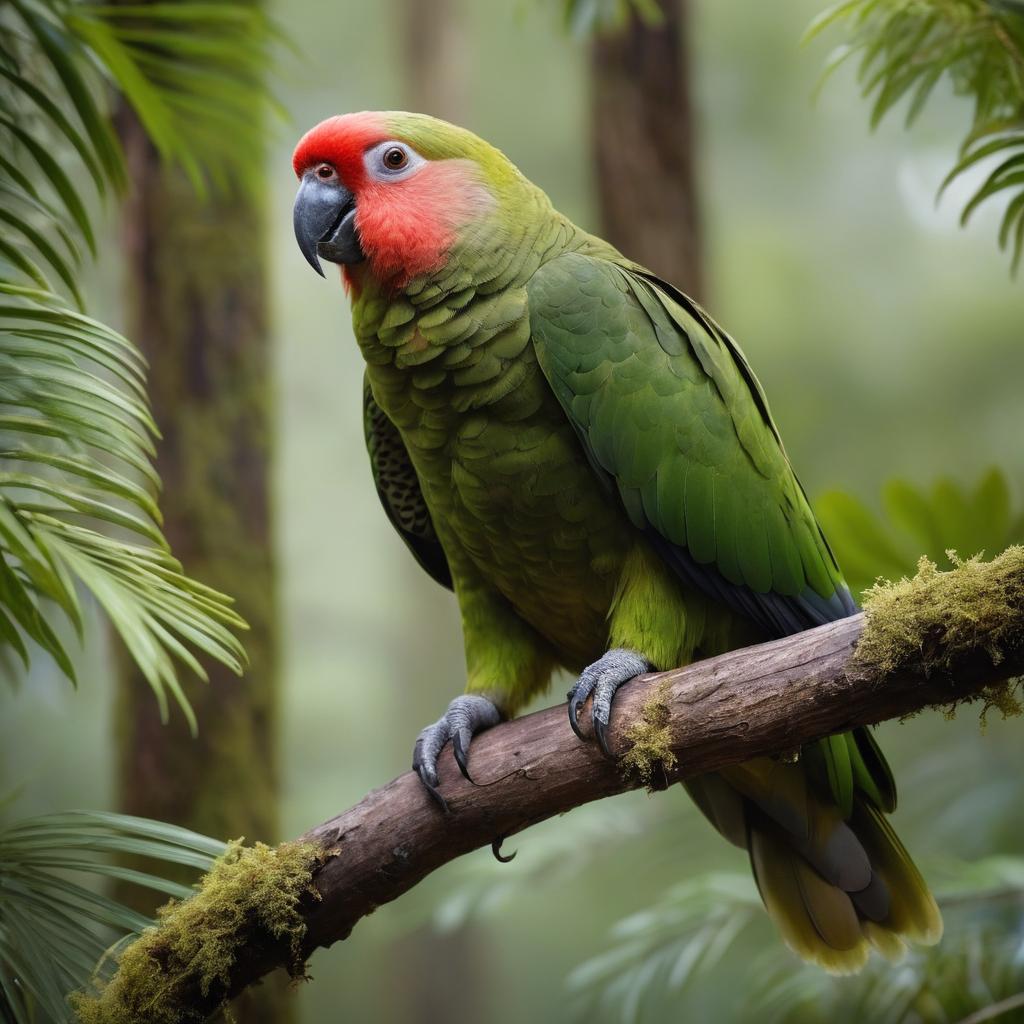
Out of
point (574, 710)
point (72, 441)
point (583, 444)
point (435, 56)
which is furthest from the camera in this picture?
point (435, 56)

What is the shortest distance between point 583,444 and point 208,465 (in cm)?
194

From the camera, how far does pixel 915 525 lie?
272cm

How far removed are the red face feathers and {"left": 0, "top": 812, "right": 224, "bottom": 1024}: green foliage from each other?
1.32m

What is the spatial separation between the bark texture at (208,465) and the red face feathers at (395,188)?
147 cm

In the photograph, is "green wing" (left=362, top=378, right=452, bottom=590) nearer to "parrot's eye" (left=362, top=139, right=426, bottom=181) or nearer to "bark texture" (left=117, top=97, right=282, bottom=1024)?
"parrot's eye" (left=362, top=139, right=426, bottom=181)

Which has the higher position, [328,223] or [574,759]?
[328,223]

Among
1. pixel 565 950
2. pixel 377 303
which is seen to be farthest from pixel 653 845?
pixel 377 303

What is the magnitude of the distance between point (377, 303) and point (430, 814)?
1.17m

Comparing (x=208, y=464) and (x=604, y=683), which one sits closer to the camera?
(x=604, y=683)

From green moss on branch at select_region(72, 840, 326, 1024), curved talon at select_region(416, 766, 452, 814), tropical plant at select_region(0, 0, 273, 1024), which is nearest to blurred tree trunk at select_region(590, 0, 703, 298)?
tropical plant at select_region(0, 0, 273, 1024)

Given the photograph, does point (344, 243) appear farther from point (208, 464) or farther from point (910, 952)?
point (910, 952)

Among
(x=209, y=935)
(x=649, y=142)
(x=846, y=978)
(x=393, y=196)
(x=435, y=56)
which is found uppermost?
(x=435, y=56)

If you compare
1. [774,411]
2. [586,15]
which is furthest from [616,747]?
Result: [774,411]

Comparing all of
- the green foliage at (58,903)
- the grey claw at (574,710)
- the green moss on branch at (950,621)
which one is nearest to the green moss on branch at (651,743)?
the grey claw at (574,710)
